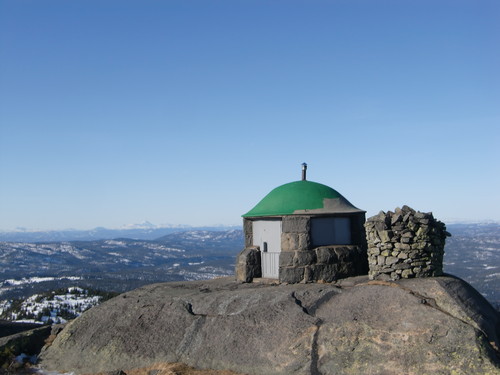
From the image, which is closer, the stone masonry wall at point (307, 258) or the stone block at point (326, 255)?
the stone masonry wall at point (307, 258)

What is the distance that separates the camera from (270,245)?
18.9 meters

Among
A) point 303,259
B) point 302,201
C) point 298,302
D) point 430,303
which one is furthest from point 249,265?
point 430,303

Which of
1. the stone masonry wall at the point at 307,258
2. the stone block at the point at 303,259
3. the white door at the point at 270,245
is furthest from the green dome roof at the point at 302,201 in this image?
the stone block at the point at 303,259

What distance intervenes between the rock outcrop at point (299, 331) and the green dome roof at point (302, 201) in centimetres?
316

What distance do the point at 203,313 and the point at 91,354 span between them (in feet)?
12.1

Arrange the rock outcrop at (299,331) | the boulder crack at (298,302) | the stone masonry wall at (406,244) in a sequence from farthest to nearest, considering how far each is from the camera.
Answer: the stone masonry wall at (406,244) → the boulder crack at (298,302) → the rock outcrop at (299,331)

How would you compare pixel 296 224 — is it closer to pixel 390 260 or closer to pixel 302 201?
pixel 302 201

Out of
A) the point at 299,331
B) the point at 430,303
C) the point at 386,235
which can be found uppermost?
the point at 386,235

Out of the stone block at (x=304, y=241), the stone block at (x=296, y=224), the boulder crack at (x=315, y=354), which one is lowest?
the boulder crack at (x=315, y=354)

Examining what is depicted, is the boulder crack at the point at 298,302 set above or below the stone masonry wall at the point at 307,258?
below

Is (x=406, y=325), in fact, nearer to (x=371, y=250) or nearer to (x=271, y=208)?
(x=371, y=250)

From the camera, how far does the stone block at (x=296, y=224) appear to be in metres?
17.5

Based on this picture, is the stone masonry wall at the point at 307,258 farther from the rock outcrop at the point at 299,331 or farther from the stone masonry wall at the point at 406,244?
the stone masonry wall at the point at 406,244

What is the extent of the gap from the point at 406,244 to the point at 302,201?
485cm
